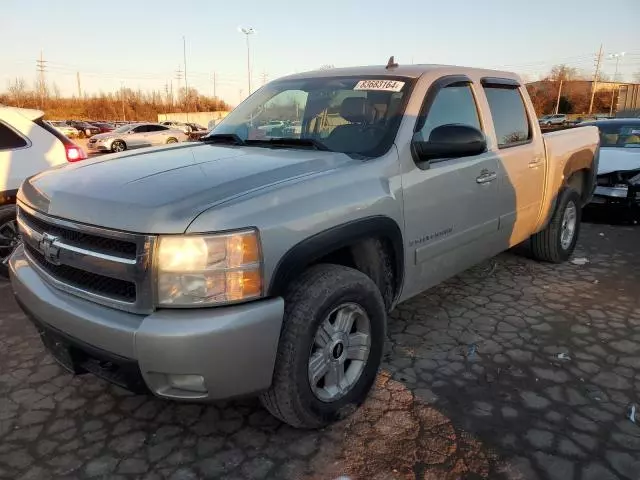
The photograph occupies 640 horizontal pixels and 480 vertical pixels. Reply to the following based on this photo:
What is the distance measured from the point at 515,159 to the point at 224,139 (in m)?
2.24

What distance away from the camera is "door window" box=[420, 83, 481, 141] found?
10.7 feet

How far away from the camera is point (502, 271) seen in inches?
203

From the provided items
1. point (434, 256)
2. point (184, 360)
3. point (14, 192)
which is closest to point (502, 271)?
point (434, 256)

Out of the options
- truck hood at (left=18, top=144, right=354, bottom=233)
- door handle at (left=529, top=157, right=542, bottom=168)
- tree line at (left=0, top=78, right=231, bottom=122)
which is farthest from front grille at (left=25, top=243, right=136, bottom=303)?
tree line at (left=0, top=78, right=231, bottom=122)

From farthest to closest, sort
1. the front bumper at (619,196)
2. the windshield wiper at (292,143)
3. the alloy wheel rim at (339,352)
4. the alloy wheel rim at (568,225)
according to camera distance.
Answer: the front bumper at (619,196), the alloy wheel rim at (568,225), the windshield wiper at (292,143), the alloy wheel rim at (339,352)

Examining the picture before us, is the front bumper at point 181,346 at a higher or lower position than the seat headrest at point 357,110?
lower

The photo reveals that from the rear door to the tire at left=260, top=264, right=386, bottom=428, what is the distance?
5.85 ft

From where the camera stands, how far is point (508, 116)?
417 cm

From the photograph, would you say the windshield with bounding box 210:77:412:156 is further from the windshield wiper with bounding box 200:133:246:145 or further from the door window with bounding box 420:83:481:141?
the door window with bounding box 420:83:481:141

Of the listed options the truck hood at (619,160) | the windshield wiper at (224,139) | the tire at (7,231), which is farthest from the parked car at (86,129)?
the windshield wiper at (224,139)

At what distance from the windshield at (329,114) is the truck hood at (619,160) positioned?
5.29m

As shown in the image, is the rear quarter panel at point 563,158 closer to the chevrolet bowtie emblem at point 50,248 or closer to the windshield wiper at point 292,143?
the windshield wiper at point 292,143

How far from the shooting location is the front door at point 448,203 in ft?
10.1

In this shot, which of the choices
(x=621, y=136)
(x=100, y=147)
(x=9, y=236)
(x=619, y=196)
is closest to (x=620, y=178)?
(x=619, y=196)
